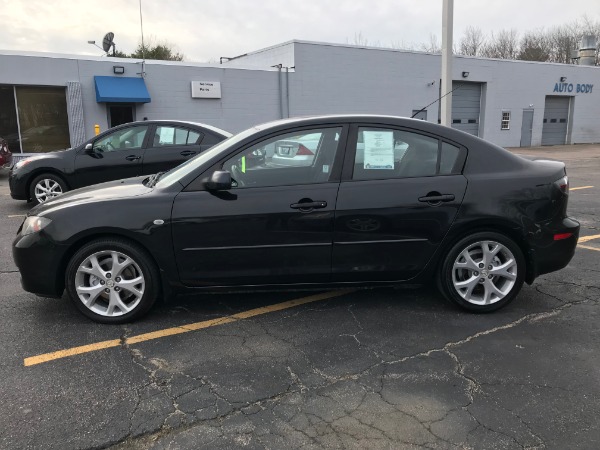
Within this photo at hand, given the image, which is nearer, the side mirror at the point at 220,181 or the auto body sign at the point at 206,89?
the side mirror at the point at 220,181

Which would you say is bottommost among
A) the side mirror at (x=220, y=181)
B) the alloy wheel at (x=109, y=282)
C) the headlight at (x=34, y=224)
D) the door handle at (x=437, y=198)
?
the alloy wheel at (x=109, y=282)

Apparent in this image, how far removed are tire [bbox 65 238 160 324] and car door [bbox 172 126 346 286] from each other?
0.28 meters

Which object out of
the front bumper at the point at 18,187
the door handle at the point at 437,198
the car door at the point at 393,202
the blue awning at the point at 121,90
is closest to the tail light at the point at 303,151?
the car door at the point at 393,202

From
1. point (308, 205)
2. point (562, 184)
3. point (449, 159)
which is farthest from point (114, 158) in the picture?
point (562, 184)

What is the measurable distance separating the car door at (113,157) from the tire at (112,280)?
4787 mm

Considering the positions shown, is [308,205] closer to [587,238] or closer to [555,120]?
[587,238]

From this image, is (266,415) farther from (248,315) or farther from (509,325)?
(509,325)

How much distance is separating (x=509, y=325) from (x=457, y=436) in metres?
1.58

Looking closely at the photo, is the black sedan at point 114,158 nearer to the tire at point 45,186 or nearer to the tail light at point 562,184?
the tire at point 45,186

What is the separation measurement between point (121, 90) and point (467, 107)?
18.1 meters

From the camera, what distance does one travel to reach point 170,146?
27.6ft

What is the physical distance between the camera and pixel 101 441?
2.50 meters

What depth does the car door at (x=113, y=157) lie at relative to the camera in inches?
325

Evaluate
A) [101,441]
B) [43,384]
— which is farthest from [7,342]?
[101,441]
